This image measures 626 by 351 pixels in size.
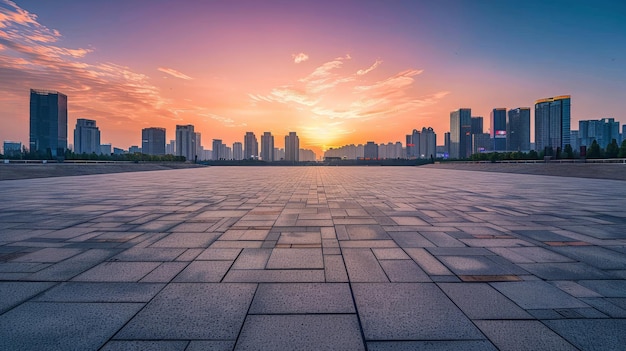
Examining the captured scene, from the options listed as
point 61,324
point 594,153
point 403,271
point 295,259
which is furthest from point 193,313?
point 594,153

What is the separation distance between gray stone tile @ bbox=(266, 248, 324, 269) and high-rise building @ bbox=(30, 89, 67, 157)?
236371 millimetres

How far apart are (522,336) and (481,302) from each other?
0.62 metres

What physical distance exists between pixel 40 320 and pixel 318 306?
277cm

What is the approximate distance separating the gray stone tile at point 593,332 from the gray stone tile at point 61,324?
4129mm

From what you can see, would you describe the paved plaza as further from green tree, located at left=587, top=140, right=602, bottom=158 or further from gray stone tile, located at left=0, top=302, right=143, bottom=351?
green tree, located at left=587, top=140, right=602, bottom=158

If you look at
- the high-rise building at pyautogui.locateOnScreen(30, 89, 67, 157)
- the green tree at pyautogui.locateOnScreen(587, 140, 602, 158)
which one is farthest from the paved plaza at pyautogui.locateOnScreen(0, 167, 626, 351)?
the high-rise building at pyautogui.locateOnScreen(30, 89, 67, 157)

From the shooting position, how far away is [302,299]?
3.25 meters

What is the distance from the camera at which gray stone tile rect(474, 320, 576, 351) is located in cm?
242

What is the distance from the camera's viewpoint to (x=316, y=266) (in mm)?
4230

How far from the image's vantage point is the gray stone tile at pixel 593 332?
2.43 m

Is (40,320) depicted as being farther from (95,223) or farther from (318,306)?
(95,223)

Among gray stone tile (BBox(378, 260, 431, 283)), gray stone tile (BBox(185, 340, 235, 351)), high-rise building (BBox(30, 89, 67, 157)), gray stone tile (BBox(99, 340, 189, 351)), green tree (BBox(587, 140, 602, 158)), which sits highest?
high-rise building (BBox(30, 89, 67, 157))

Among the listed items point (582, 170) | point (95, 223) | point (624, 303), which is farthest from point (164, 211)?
point (582, 170)

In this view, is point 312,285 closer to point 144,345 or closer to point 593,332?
point 144,345
